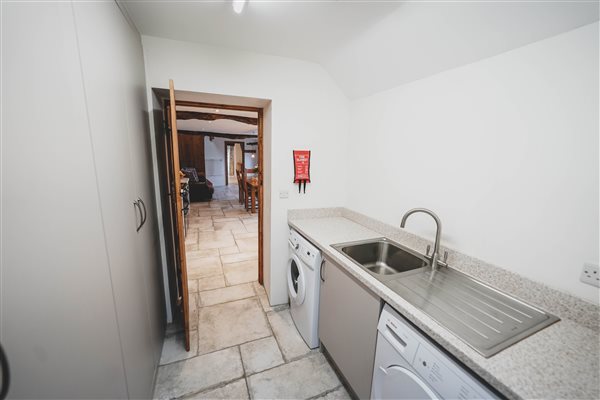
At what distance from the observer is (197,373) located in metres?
1.59

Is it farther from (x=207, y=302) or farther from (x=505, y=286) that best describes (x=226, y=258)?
(x=505, y=286)

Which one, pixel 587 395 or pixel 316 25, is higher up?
pixel 316 25

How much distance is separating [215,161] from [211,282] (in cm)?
879

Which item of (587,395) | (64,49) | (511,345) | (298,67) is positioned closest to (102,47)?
(64,49)

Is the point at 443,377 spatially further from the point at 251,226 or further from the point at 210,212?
the point at 210,212

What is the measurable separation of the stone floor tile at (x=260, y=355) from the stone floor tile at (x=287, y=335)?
6 centimetres

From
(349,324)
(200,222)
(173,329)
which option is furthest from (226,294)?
(200,222)

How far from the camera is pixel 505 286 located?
1146 millimetres

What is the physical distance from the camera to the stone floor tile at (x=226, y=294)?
2.37 m

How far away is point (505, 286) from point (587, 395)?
1.83 ft

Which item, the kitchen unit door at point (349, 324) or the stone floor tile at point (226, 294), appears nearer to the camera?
the kitchen unit door at point (349, 324)

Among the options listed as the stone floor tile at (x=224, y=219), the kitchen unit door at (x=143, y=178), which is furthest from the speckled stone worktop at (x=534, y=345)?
the stone floor tile at (x=224, y=219)

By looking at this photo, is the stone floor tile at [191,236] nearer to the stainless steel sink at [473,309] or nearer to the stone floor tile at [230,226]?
the stone floor tile at [230,226]

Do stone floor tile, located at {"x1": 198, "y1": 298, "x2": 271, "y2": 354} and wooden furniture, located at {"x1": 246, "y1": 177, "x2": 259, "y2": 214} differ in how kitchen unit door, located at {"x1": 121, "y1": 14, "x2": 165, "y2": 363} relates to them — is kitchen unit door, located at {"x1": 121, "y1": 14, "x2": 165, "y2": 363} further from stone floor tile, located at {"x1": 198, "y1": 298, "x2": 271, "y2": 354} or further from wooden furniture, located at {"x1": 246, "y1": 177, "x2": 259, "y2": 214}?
wooden furniture, located at {"x1": 246, "y1": 177, "x2": 259, "y2": 214}
